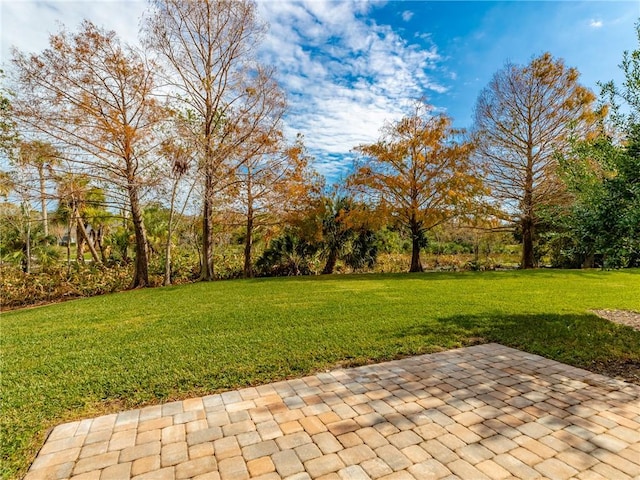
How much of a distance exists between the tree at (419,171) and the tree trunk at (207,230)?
5.50 m

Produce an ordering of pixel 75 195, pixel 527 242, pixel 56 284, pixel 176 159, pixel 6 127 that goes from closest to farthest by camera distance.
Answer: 1. pixel 6 127
2. pixel 75 195
3. pixel 56 284
4. pixel 176 159
5. pixel 527 242

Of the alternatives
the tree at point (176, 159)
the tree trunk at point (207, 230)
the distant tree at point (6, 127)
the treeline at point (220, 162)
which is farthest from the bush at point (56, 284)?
the distant tree at point (6, 127)

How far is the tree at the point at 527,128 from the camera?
14.1m

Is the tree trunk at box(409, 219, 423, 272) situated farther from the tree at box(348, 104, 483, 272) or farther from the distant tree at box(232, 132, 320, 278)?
the distant tree at box(232, 132, 320, 278)

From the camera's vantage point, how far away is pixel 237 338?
5035 mm

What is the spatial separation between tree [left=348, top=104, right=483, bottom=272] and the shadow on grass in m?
7.19

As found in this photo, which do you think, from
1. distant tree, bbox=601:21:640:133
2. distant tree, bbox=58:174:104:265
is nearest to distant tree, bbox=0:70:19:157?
distant tree, bbox=58:174:104:265

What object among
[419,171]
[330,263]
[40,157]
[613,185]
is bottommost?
[330,263]

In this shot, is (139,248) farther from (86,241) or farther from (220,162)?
(220,162)

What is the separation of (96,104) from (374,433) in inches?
458

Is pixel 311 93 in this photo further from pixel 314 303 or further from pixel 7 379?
pixel 7 379

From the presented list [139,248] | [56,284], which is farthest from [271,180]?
[56,284]

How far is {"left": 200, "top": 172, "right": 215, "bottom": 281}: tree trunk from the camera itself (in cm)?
1184

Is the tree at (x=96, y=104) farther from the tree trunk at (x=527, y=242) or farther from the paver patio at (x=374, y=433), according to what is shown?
the tree trunk at (x=527, y=242)
